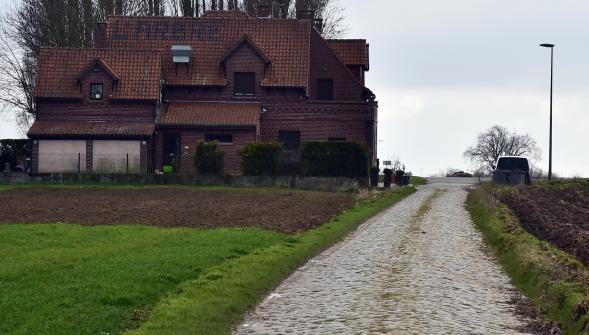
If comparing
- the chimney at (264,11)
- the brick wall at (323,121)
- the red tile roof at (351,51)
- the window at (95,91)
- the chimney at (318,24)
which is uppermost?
the chimney at (264,11)

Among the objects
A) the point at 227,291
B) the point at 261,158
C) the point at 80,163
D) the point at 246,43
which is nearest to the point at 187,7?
the point at 246,43

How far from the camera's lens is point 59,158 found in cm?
5469

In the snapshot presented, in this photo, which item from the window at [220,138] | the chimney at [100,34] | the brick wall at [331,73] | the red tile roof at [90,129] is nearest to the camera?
the red tile roof at [90,129]

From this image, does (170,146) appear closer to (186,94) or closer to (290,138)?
(186,94)

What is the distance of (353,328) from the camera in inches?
546

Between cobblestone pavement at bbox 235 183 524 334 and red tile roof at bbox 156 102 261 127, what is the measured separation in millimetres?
28557

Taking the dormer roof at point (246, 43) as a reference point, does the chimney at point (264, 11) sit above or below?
above

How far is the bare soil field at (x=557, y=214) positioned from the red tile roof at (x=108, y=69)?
22038 mm

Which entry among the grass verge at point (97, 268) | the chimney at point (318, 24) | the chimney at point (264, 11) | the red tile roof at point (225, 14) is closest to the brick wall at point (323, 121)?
the red tile roof at point (225, 14)

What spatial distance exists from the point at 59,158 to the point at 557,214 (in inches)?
1164

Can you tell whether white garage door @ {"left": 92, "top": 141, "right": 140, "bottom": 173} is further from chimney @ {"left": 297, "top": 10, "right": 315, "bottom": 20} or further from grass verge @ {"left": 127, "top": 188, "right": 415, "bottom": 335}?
grass verge @ {"left": 127, "top": 188, "right": 415, "bottom": 335}

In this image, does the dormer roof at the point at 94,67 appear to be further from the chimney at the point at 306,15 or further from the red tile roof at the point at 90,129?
the chimney at the point at 306,15

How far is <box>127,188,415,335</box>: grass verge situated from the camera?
13906 mm

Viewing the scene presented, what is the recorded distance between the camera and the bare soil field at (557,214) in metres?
24.7
